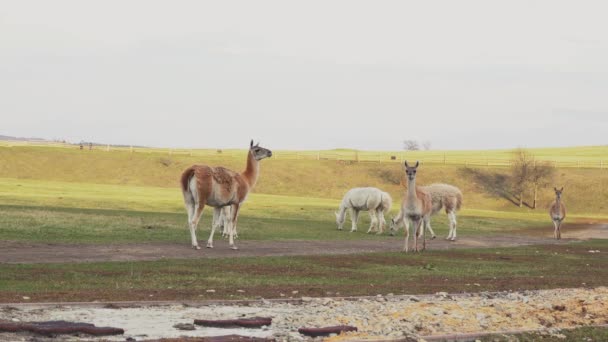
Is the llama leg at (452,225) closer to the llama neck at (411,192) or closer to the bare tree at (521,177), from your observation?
the llama neck at (411,192)

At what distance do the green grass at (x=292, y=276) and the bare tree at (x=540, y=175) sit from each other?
2655 inches

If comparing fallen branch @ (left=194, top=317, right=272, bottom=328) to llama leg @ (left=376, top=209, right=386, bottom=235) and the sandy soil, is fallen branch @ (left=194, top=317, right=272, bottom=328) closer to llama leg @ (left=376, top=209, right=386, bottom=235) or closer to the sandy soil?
the sandy soil

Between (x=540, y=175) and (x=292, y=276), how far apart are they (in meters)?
78.6

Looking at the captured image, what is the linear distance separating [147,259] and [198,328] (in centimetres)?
1109

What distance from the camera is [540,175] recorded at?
94938 millimetres

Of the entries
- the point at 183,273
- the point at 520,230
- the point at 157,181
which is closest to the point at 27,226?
the point at 183,273

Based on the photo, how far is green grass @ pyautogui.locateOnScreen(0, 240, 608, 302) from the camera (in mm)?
16484

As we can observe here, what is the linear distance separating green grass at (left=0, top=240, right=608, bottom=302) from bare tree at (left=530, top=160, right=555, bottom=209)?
67.4 m

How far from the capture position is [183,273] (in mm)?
19953

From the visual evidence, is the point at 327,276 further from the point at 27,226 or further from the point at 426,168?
the point at 426,168

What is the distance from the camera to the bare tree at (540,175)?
308ft

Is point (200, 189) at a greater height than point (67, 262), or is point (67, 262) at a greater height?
point (200, 189)

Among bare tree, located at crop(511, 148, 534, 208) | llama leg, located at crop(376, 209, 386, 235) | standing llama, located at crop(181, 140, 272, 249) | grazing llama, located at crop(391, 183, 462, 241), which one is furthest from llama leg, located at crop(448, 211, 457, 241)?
bare tree, located at crop(511, 148, 534, 208)

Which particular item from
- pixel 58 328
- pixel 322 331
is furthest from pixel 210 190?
pixel 58 328
